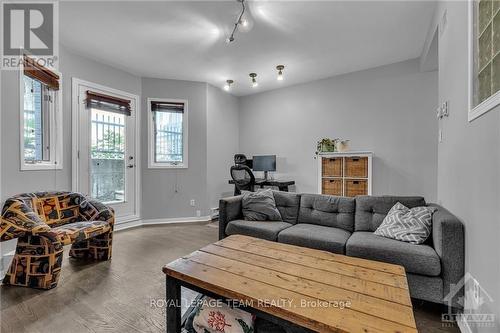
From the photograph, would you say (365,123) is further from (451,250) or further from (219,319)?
(219,319)

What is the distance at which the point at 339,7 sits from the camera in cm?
239

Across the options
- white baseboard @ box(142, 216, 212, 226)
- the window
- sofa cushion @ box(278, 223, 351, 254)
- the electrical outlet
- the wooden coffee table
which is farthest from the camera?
white baseboard @ box(142, 216, 212, 226)

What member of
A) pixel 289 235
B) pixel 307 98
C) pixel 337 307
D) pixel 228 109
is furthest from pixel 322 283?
pixel 228 109

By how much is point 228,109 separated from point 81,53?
271 centimetres

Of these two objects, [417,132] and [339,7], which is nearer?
[339,7]

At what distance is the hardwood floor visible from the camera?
161 centimetres

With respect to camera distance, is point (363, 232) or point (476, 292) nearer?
point (476, 292)

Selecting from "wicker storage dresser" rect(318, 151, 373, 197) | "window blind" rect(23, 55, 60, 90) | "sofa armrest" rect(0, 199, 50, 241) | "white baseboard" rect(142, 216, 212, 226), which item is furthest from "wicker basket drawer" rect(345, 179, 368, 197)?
"window blind" rect(23, 55, 60, 90)

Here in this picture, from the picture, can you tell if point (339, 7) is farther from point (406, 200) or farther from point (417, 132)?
point (417, 132)

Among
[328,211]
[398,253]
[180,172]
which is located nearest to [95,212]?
[180,172]

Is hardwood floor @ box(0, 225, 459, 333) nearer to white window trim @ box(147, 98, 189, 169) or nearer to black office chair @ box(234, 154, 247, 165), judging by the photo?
white window trim @ box(147, 98, 189, 169)

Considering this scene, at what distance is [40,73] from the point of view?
278 centimetres

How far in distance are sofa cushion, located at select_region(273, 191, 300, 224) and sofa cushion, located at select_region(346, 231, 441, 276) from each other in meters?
0.80

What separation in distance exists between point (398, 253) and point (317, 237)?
644 mm
